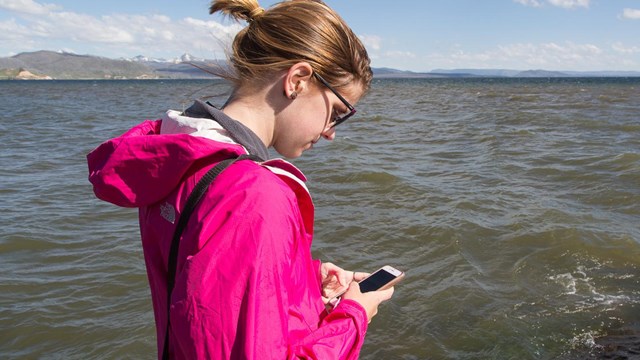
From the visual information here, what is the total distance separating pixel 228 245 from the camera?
126 centimetres

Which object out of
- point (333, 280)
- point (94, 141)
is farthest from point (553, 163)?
point (94, 141)

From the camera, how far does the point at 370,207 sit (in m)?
7.84

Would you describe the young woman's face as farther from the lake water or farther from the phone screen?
the phone screen

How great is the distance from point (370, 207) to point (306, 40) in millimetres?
6325

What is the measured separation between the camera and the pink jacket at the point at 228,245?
1263 mm

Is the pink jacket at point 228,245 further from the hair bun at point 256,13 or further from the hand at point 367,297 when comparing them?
the hair bun at point 256,13

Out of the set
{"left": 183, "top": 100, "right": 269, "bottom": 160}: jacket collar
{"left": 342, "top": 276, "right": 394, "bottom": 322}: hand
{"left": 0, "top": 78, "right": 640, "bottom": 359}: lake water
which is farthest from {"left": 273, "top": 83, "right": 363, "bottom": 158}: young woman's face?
{"left": 342, "top": 276, "right": 394, "bottom": 322}: hand

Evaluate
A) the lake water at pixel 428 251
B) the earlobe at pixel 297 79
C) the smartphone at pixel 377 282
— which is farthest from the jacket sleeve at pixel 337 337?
the lake water at pixel 428 251

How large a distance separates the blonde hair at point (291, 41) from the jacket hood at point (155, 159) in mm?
269

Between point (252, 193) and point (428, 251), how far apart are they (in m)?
5.14

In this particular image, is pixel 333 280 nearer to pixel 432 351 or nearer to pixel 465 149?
pixel 432 351

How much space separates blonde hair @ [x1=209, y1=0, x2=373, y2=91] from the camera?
163 centimetres

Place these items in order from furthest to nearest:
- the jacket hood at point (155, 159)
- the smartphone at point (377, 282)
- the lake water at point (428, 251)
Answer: the lake water at point (428, 251) → the smartphone at point (377, 282) → the jacket hood at point (155, 159)

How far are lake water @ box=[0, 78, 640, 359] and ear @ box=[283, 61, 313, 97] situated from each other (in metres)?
0.44
